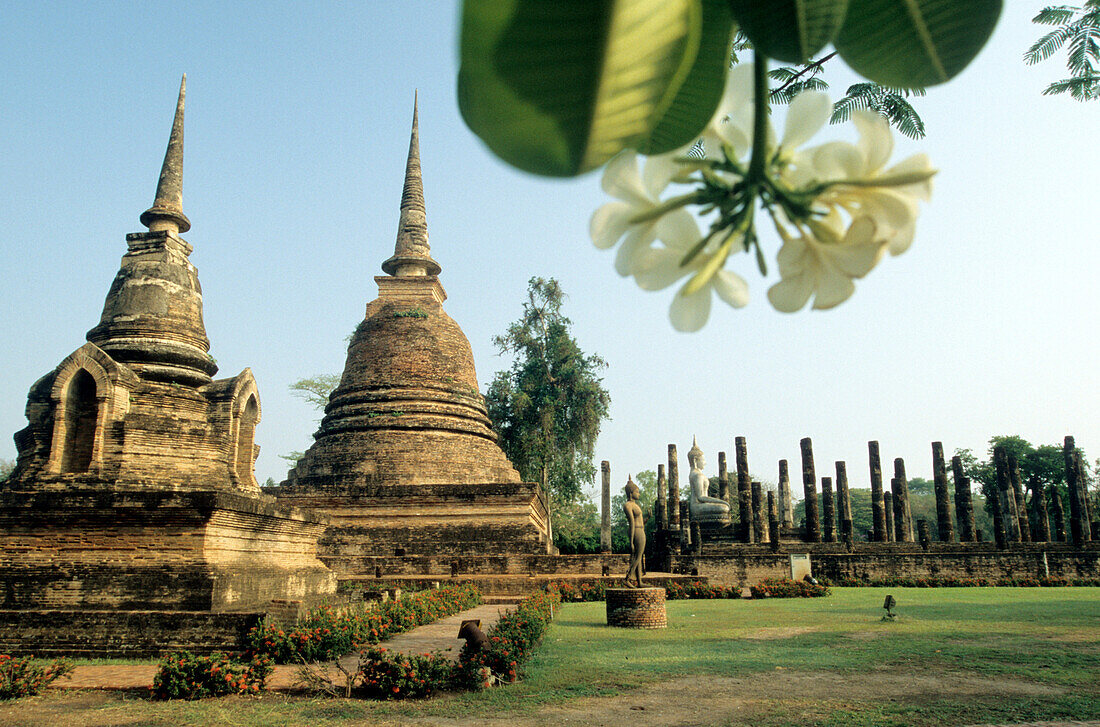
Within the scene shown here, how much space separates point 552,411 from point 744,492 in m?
7.90

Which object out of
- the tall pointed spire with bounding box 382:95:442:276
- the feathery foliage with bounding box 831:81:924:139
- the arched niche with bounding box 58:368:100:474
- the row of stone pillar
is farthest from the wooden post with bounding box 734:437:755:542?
the feathery foliage with bounding box 831:81:924:139

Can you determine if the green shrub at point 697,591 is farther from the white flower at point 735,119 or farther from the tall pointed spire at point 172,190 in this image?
the white flower at point 735,119

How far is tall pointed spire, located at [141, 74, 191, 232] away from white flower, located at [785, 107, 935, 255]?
1246 centimetres

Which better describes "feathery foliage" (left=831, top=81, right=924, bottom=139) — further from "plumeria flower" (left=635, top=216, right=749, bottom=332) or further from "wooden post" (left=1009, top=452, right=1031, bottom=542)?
"wooden post" (left=1009, top=452, right=1031, bottom=542)

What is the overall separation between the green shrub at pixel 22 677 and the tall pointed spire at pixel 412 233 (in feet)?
55.2

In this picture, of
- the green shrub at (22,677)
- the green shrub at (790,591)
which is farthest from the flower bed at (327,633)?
the green shrub at (790,591)

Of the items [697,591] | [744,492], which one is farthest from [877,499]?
[697,591]

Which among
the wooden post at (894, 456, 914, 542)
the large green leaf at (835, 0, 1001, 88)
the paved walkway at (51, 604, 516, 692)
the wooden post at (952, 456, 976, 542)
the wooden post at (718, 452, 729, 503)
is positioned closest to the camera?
the large green leaf at (835, 0, 1001, 88)

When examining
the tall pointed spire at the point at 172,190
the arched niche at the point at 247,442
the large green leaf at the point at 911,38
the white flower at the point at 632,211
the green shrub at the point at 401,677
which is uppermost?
the tall pointed spire at the point at 172,190

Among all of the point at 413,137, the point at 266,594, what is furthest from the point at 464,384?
the point at 266,594

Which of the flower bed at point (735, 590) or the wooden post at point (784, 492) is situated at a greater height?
the wooden post at point (784, 492)

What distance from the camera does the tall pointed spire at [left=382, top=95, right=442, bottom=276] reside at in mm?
22281

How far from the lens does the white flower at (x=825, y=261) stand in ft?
1.36

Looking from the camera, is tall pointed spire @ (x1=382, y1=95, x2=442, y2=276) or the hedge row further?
tall pointed spire @ (x1=382, y1=95, x2=442, y2=276)
